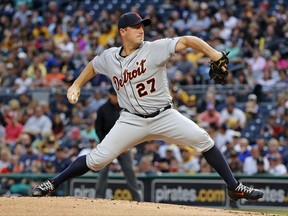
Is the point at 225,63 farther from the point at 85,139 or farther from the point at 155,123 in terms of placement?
the point at 85,139

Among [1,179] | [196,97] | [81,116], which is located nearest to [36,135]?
[81,116]

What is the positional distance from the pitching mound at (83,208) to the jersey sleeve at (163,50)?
1.39 m

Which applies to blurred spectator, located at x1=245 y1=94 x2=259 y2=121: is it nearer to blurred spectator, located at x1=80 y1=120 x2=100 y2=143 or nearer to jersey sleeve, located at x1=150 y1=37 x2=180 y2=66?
blurred spectator, located at x1=80 y1=120 x2=100 y2=143

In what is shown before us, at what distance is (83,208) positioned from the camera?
7.52m

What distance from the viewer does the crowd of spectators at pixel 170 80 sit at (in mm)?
14164

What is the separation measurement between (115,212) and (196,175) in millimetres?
5810

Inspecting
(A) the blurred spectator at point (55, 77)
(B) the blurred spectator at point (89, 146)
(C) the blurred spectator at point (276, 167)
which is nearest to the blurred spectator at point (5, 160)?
(B) the blurred spectator at point (89, 146)

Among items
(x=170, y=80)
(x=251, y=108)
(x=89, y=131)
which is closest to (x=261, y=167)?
(x=251, y=108)

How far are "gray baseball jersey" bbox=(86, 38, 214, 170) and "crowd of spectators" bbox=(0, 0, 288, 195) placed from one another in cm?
525

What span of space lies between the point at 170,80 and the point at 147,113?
802 cm

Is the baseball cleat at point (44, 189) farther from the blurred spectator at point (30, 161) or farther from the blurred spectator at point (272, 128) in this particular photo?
the blurred spectator at point (30, 161)

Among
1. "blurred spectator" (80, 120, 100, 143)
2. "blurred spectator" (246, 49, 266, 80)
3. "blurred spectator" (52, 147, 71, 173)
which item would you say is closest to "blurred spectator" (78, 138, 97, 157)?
"blurred spectator" (52, 147, 71, 173)

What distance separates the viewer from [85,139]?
15.5 meters

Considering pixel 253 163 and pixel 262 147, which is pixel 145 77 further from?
pixel 262 147
